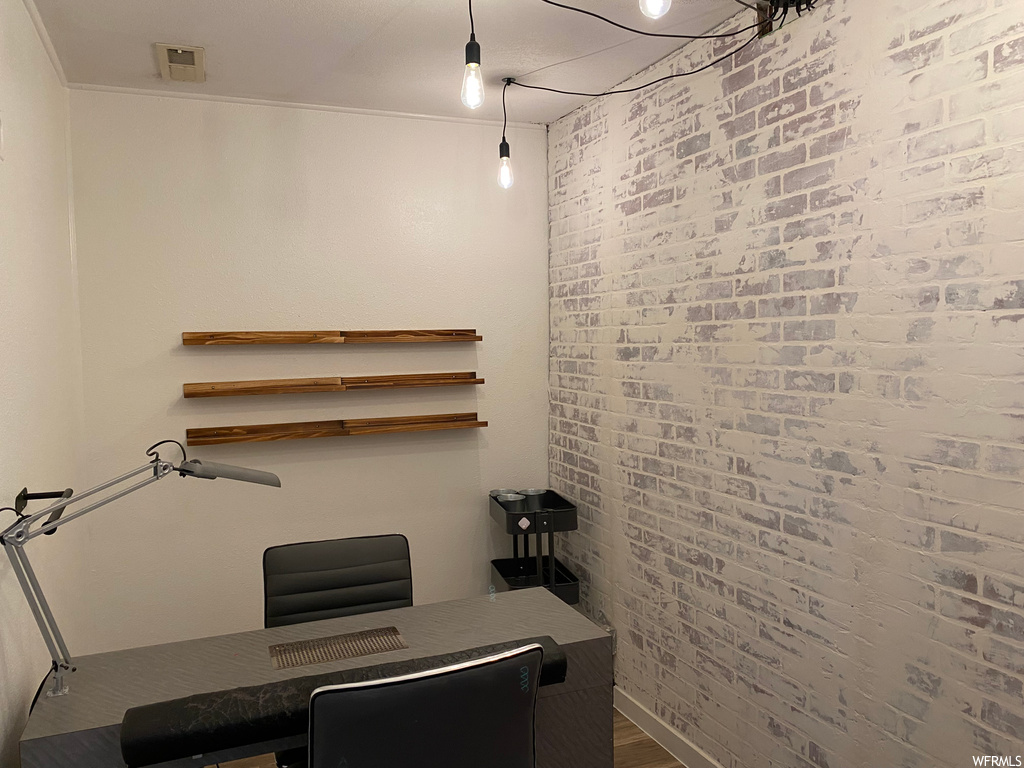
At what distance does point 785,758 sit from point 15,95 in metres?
3.03

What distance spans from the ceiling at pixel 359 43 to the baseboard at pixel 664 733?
263 cm

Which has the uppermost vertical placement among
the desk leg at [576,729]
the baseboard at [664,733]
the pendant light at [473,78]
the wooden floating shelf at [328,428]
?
the pendant light at [473,78]

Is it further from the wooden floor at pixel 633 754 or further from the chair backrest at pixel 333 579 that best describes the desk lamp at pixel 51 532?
the wooden floor at pixel 633 754

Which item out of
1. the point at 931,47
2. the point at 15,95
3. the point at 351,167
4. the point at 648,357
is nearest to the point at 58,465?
the point at 15,95

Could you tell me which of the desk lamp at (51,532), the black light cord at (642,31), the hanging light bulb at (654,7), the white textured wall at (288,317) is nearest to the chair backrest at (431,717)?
the desk lamp at (51,532)

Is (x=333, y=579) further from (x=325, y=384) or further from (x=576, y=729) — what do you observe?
(x=325, y=384)

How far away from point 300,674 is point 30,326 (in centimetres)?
131

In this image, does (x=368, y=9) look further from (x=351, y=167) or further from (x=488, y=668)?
(x=488, y=668)

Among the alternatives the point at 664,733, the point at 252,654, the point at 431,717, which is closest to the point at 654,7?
the point at 431,717

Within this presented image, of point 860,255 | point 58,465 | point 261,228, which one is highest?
point 261,228

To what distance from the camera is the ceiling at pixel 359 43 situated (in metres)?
2.36

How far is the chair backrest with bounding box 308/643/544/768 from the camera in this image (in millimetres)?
1309

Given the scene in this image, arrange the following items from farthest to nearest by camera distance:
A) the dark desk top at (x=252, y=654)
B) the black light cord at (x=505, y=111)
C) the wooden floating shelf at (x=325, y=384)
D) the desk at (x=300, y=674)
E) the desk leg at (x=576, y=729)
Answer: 1. the wooden floating shelf at (x=325, y=384)
2. the black light cord at (x=505, y=111)
3. the desk leg at (x=576, y=729)
4. the dark desk top at (x=252, y=654)
5. the desk at (x=300, y=674)

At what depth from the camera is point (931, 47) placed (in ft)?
5.79
